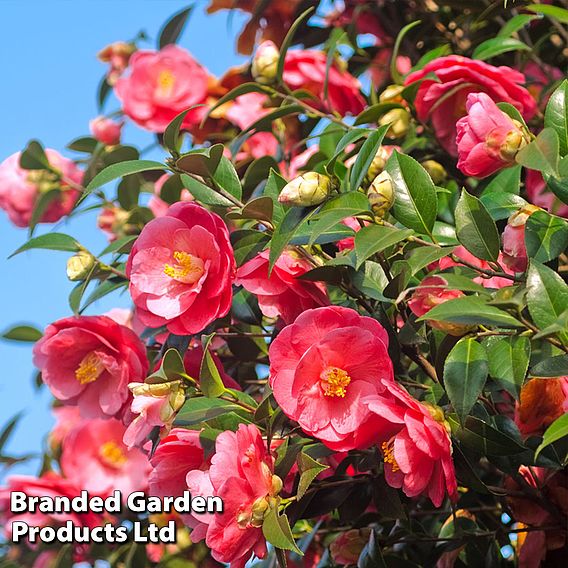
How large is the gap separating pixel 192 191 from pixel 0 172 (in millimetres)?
756

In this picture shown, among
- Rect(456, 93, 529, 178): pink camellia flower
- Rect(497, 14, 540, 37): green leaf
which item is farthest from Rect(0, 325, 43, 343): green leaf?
Rect(497, 14, 540, 37): green leaf

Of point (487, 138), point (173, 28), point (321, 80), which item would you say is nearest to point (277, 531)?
point (487, 138)

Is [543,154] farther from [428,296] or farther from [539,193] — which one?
[539,193]

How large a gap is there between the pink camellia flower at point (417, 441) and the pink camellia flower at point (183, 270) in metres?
0.20

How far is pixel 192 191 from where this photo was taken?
2.88 feet

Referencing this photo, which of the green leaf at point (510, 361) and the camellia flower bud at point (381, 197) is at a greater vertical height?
the camellia flower bud at point (381, 197)

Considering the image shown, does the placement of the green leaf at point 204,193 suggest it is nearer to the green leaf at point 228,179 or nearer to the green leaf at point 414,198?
the green leaf at point 228,179

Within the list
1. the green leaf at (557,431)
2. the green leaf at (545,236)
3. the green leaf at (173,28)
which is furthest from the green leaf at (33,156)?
the green leaf at (557,431)

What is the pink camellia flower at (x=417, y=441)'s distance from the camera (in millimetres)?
712

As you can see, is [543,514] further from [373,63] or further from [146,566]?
[373,63]

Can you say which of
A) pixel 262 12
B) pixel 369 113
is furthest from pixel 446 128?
pixel 262 12

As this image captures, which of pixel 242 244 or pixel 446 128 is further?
pixel 446 128

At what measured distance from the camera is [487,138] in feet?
2.71

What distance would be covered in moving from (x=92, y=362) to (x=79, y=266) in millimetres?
106
